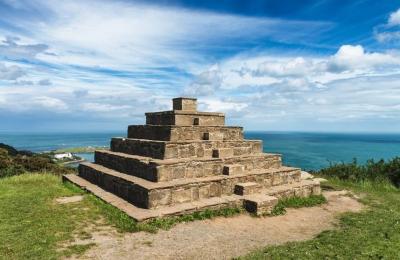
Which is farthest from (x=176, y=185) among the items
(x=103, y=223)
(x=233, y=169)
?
(x=233, y=169)

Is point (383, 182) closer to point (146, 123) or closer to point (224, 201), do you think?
point (224, 201)

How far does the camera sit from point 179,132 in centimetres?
1218

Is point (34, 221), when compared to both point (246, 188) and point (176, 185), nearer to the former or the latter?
point (176, 185)

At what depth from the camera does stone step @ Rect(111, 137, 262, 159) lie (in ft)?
37.3

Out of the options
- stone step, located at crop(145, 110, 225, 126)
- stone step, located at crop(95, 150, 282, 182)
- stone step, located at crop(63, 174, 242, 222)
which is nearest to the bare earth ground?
stone step, located at crop(63, 174, 242, 222)

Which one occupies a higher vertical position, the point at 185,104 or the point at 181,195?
the point at 185,104

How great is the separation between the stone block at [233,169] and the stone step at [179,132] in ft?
6.09

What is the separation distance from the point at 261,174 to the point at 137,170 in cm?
432

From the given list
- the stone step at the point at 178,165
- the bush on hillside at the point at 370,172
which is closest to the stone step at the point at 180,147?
the stone step at the point at 178,165

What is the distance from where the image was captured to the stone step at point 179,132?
12117mm

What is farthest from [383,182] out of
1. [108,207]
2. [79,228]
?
[79,228]

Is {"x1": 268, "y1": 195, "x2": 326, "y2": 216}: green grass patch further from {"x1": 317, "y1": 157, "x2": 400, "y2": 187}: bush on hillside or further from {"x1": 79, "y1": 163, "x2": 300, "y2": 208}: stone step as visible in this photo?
{"x1": 317, "y1": 157, "x2": 400, "y2": 187}: bush on hillside

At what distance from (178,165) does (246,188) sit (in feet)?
7.50

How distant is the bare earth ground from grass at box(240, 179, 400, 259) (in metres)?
0.52
